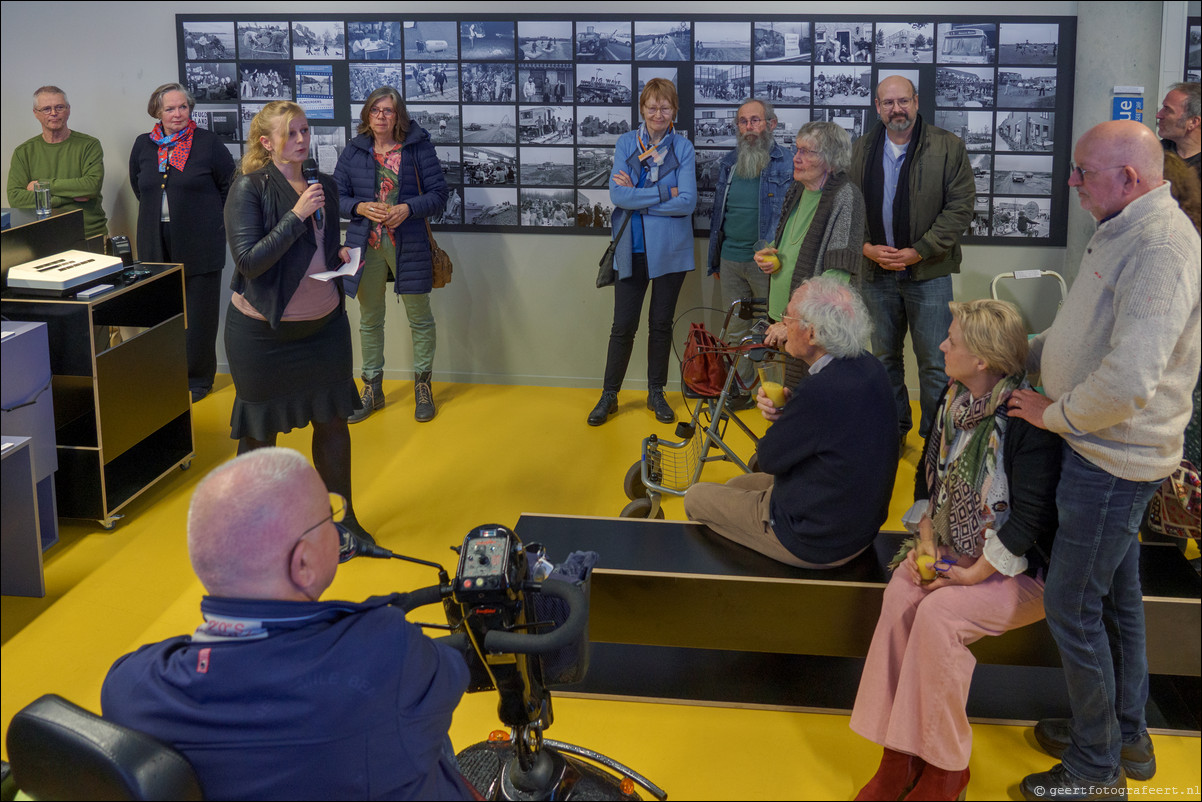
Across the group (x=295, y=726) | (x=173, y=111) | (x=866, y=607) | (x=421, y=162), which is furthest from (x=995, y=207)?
(x=295, y=726)

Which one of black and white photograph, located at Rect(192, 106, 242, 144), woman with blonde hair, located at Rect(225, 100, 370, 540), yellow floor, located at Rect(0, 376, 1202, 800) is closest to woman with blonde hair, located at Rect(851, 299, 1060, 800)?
yellow floor, located at Rect(0, 376, 1202, 800)

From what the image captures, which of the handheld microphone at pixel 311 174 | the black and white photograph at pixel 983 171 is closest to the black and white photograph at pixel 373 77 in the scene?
the handheld microphone at pixel 311 174

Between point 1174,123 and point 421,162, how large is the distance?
3.27 m

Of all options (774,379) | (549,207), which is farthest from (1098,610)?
(549,207)

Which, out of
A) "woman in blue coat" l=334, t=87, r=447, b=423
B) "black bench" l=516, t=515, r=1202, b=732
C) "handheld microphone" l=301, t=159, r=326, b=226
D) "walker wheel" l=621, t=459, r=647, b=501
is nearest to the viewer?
"black bench" l=516, t=515, r=1202, b=732

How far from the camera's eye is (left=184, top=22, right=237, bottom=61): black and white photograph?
19.0 ft

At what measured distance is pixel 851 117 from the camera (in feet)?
18.0

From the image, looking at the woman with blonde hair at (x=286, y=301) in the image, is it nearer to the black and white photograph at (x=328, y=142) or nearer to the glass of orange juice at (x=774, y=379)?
the glass of orange juice at (x=774, y=379)

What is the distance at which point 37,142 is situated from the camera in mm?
4855

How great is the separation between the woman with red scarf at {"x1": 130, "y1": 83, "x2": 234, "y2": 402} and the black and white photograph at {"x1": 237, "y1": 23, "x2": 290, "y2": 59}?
1.59 feet

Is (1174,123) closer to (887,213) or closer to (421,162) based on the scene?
(887,213)

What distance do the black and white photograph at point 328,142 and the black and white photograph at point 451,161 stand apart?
1.63 feet

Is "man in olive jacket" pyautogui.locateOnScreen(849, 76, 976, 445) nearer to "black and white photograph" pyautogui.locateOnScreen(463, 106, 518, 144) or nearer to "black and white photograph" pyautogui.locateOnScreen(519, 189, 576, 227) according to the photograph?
"black and white photograph" pyautogui.locateOnScreen(519, 189, 576, 227)

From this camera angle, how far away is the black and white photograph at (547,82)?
18.6 ft
